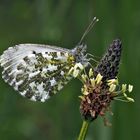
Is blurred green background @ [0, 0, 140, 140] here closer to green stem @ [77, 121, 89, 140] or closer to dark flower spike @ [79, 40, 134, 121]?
dark flower spike @ [79, 40, 134, 121]

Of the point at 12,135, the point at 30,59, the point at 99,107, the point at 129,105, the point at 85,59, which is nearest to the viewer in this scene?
the point at 99,107

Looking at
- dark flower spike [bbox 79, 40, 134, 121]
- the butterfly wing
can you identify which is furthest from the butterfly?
dark flower spike [bbox 79, 40, 134, 121]

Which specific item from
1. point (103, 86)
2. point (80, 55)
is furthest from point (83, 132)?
point (80, 55)

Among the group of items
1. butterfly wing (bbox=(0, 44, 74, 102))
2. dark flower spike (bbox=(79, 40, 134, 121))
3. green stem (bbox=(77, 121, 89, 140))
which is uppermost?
butterfly wing (bbox=(0, 44, 74, 102))

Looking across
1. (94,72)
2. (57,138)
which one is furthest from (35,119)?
(94,72)

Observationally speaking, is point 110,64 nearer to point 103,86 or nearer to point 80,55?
point 103,86

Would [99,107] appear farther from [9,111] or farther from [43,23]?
[43,23]

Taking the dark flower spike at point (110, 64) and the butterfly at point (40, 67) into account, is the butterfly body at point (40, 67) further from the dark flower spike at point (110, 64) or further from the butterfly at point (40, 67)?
the dark flower spike at point (110, 64)
